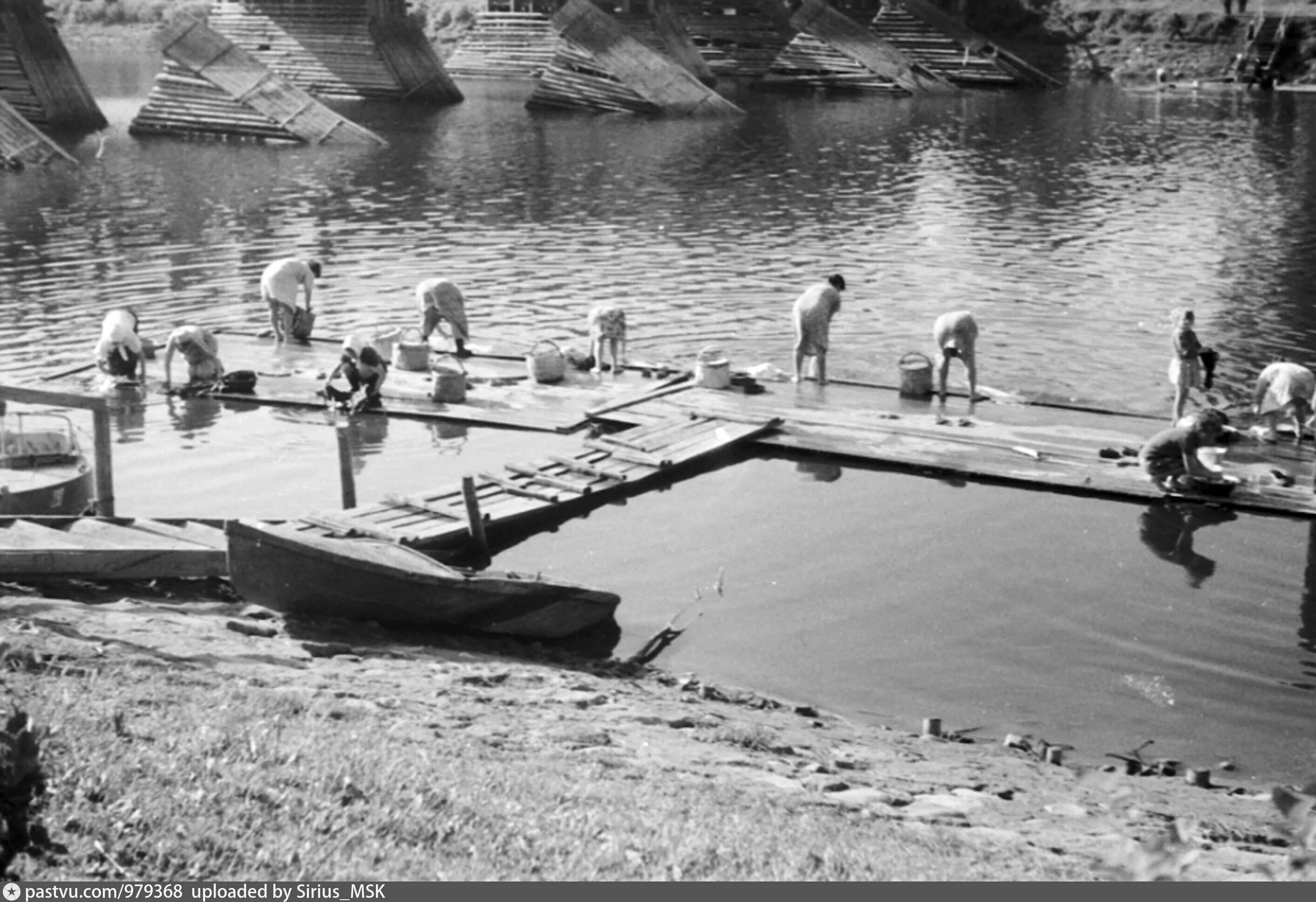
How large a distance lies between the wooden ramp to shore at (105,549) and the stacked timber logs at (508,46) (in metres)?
67.8

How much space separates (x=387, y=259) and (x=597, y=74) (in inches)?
1400

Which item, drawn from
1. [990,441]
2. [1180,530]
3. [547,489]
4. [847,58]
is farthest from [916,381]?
[847,58]

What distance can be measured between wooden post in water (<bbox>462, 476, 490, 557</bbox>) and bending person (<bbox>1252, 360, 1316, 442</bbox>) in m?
10.3

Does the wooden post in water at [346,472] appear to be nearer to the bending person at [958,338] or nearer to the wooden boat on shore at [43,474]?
the wooden boat on shore at [43,474]

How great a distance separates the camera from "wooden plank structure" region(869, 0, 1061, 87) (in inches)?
3199

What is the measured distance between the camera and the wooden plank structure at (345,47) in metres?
76.7

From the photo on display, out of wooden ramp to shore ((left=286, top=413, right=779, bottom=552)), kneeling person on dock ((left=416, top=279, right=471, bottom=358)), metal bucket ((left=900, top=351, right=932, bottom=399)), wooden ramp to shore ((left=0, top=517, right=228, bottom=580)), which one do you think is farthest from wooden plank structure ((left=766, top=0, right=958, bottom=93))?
wooden ramp to shore ((left=0, top=517, right=228, bottom=580))

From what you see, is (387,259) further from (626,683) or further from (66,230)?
(626,683)

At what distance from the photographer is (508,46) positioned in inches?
3386

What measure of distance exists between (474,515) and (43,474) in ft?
16.4

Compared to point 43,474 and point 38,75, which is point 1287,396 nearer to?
point 43,474

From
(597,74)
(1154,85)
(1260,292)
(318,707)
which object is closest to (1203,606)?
(318,707)

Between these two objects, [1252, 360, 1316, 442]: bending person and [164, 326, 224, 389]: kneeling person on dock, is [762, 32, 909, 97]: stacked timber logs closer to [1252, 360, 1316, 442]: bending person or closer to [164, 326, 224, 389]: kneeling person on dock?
[164, 326, 224, 389]: kneeling person on dock

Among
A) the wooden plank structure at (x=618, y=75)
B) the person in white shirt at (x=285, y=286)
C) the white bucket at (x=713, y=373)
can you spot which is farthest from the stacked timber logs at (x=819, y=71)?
the white bucket at (x=713, y=373)
